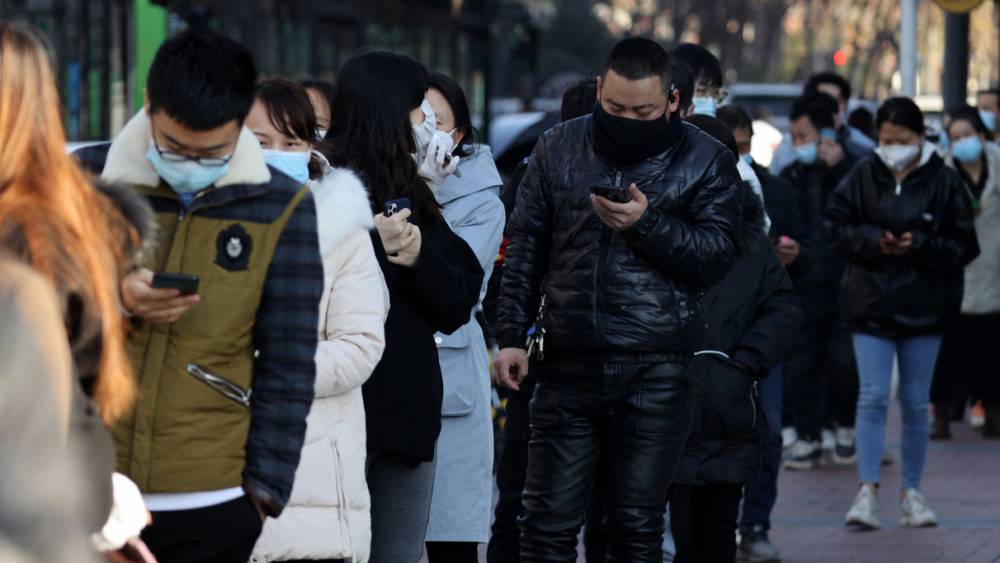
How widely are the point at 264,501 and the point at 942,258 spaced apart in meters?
5.83

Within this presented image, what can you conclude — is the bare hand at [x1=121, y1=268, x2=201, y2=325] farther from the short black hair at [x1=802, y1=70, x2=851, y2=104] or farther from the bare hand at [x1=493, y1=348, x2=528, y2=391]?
the short black hair at [x1=802, y1=70, x2=851, y2=104]

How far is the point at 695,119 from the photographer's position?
6.84 metres

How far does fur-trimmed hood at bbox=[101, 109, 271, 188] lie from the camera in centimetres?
356

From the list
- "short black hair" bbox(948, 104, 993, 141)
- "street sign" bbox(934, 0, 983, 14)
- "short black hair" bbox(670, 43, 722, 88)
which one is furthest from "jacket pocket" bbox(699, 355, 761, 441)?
"street sign" bbox(934, 0, 983, 14)

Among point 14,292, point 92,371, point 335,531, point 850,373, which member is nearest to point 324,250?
point 335,531

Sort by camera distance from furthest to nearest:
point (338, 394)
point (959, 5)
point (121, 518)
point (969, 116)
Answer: point (959, 5)
point (969, 116)
point (338, 394)
point (121, 518)

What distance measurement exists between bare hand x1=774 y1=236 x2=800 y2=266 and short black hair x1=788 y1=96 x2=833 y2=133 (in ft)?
8.44

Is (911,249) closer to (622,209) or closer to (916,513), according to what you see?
Answer: (916,513)

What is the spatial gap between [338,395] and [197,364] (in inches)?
30.5

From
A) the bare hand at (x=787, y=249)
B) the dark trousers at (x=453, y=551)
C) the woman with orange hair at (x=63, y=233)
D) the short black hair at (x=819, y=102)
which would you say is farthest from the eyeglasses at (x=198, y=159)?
the short black hair at (x=819, y=102)

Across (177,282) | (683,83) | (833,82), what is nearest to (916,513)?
(683,83)

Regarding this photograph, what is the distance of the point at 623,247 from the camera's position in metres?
5.45

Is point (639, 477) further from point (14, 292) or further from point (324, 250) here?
point (14, 292)

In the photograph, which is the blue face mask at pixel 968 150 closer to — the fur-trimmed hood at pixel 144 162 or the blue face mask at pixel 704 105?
the blue face mask at pixel 704 105
